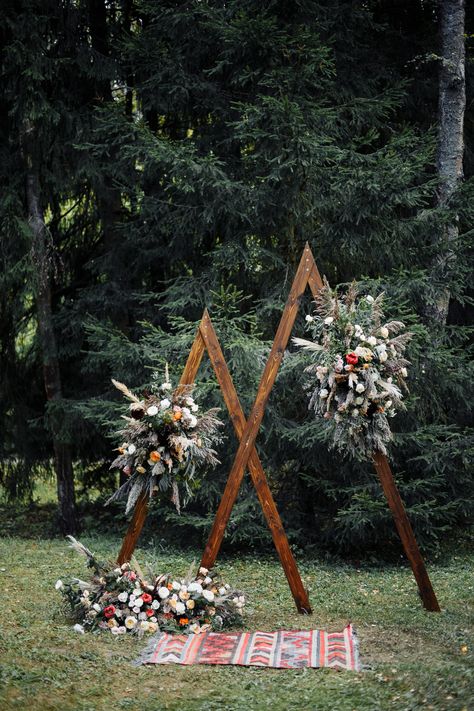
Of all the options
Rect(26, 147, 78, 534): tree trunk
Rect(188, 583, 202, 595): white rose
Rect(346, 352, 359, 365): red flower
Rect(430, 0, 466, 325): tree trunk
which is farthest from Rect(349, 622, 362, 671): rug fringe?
Rect(26, 147, 78, 534): tree trunk

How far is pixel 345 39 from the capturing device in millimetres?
10070

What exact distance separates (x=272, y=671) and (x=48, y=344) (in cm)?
655

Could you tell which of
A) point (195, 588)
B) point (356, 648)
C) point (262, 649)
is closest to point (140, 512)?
point (195, 588)

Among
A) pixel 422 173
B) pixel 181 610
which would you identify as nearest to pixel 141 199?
pixel 422 173

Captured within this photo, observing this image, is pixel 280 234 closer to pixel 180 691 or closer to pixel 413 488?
pixel 413 488

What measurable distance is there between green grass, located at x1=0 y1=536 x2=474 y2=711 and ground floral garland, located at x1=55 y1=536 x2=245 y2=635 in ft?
0.61

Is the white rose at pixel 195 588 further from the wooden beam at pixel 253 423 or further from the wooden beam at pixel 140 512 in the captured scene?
the wooden beam at pixel 140 512

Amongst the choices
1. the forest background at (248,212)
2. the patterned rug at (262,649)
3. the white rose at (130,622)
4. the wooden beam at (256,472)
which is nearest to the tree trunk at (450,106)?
the forest background at (248,212)

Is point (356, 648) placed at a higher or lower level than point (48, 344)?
lower

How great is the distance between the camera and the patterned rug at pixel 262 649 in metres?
5.36

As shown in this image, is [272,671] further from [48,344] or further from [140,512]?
[48,344]

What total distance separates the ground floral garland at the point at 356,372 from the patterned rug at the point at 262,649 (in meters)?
1.49

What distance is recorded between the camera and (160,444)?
6.35m

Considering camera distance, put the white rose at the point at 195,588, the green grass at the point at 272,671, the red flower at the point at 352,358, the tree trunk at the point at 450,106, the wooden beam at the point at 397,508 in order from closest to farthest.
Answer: the green grass at the point at 272,671
the red flower at the point at 352,358
the white rose at the point at 195,588
the wooden beam at the point at 397,508
the tree trunk at the point at 450,106
